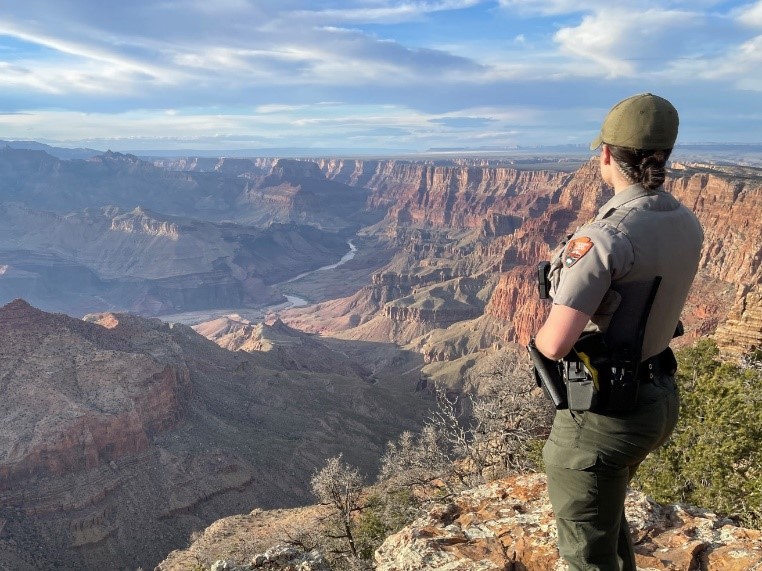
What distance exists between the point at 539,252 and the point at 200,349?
216 ft

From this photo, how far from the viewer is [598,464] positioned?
4.08 meters

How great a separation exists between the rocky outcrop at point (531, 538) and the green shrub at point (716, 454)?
360cm

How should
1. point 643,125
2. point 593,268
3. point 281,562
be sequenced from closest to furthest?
point 593,268
point 643,125
point 281,562

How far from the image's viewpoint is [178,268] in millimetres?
172625

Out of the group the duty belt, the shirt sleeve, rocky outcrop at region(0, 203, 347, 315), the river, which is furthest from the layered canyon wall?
rocky outcrop at region(0, 203, 347, 315)

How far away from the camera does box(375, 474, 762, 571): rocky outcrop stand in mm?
6230

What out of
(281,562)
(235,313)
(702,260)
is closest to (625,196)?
(281,562)

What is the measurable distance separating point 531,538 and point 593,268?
14.4 ft

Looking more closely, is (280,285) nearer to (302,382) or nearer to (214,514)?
(302,382)

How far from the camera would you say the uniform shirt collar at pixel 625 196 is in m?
3.98

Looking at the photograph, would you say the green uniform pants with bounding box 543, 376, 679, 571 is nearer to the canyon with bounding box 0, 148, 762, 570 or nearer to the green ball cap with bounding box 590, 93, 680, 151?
the green ball cap with bounding box 590, 93, 680, 151

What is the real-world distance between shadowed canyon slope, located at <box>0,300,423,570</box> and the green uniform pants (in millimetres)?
37914

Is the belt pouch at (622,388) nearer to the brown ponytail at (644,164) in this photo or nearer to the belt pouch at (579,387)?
the belt pouch at (579,387)

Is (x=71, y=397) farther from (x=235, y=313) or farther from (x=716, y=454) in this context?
(x=235, y=313)
